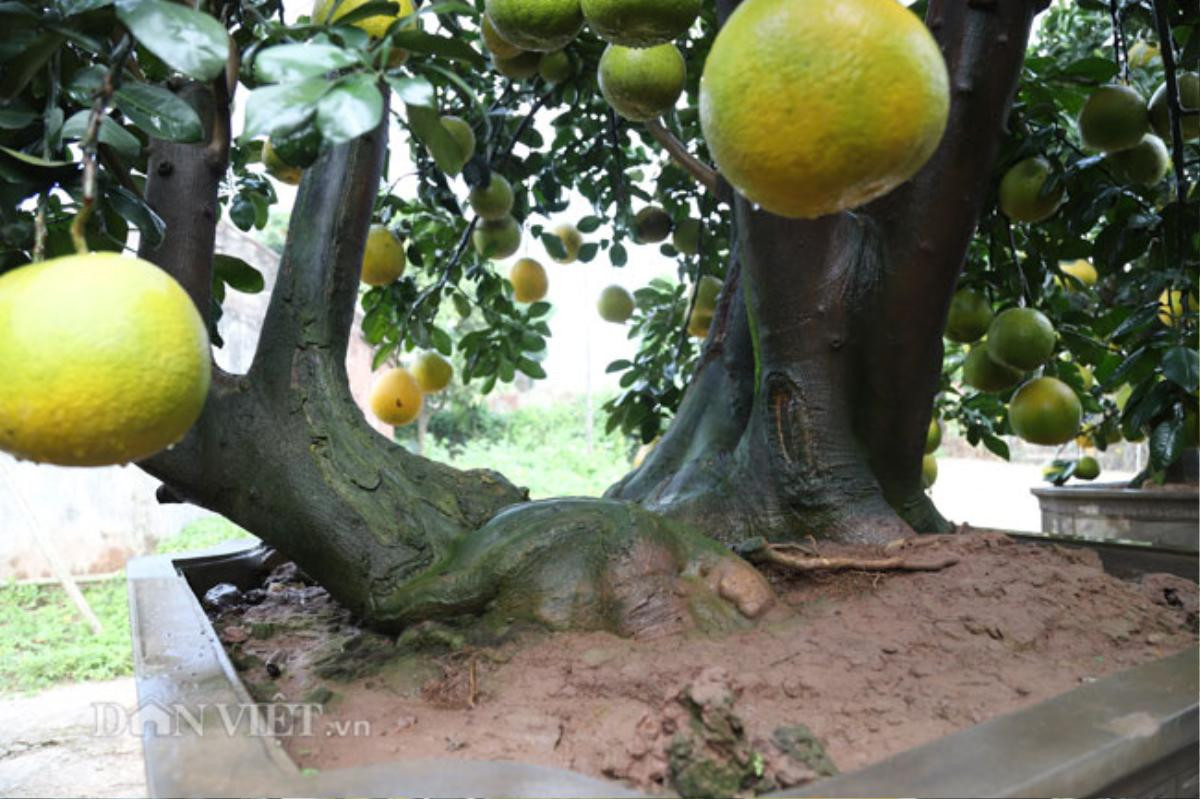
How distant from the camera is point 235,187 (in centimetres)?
151

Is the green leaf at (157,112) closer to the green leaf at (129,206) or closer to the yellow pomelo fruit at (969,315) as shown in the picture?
the green leaf at (129,206)

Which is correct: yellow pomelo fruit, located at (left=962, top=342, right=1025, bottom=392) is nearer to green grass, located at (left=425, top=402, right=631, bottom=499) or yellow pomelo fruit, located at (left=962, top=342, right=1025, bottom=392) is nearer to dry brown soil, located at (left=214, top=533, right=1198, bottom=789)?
dry brown soil, located at (left=214, top=533, right=1198, bottom=789)

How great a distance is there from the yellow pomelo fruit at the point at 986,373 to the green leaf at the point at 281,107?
1.28 m

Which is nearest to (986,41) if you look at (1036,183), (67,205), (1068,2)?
(1036,183)

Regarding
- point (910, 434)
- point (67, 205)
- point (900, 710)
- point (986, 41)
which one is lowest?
point (900, 710)

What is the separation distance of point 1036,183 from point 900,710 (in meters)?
0.94

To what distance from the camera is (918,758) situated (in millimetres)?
599

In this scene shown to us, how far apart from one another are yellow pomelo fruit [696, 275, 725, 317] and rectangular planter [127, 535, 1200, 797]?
1513 mm

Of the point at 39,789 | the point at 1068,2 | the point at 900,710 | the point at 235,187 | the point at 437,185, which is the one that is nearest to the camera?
the point at 900,710

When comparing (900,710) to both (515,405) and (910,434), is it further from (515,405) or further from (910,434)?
(515,405)

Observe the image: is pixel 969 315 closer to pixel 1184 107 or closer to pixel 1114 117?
pixel 1114 117

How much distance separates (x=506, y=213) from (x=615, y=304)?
2.70 feet

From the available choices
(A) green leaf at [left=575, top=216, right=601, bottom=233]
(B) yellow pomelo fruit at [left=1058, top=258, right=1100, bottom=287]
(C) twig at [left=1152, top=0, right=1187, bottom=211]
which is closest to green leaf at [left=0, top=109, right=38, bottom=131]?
(C) twig at [left=1152, top=0, right=1187, bottom=211]

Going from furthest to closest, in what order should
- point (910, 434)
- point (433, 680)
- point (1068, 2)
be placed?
point (1068, 2) → point (910, 434) → point (433, 680)
